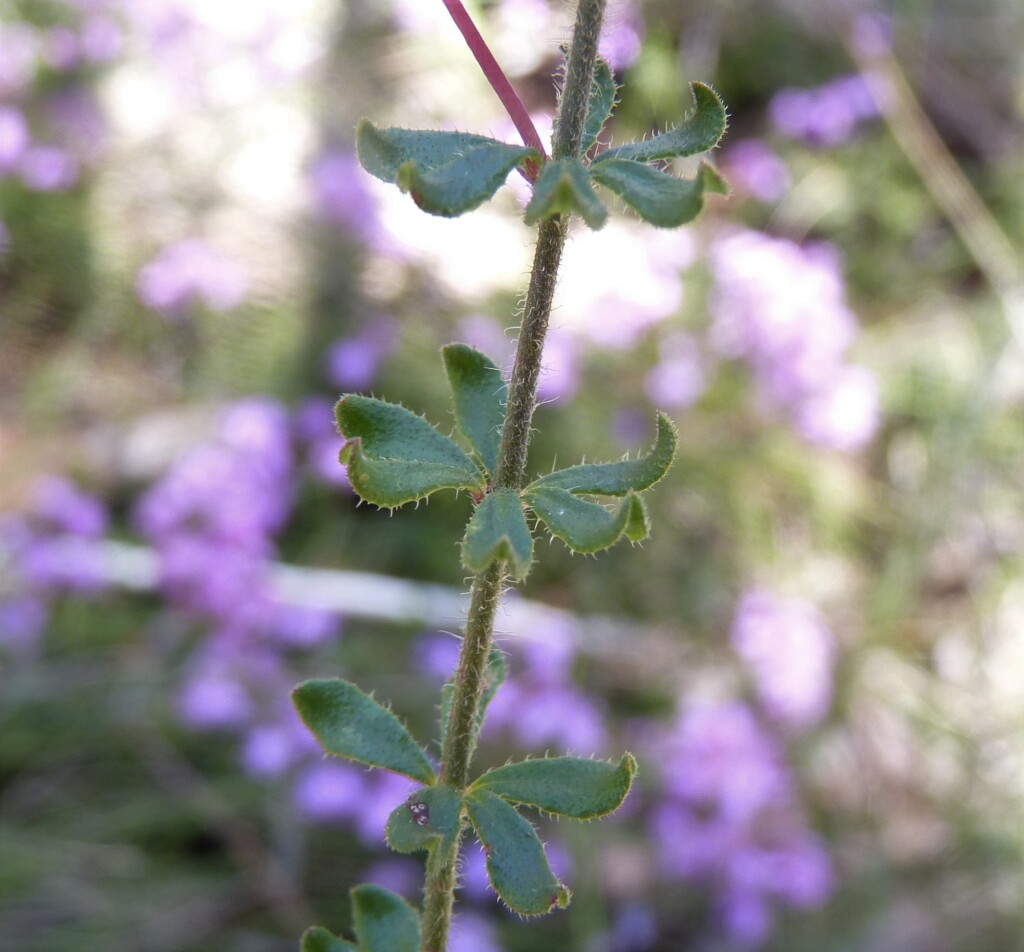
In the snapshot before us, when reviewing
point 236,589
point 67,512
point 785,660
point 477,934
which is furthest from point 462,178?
point 67,512

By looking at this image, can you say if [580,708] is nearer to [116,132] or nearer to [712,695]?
[712,695]

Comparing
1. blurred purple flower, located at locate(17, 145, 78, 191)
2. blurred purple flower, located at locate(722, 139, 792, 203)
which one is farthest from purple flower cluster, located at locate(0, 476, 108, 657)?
blurred purple flower, located at locate(722, 139, 792, 203)

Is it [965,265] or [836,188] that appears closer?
[836,188]

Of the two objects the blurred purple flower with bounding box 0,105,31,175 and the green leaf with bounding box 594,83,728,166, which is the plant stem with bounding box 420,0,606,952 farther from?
the blurred purple flower with bounding box 0,105,31,175

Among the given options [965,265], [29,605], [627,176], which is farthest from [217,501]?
[965,265]

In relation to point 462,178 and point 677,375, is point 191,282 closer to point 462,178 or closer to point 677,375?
point 677,375

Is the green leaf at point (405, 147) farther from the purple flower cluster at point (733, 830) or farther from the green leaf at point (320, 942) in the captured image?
the purple flower cluster at point (733, 830)
